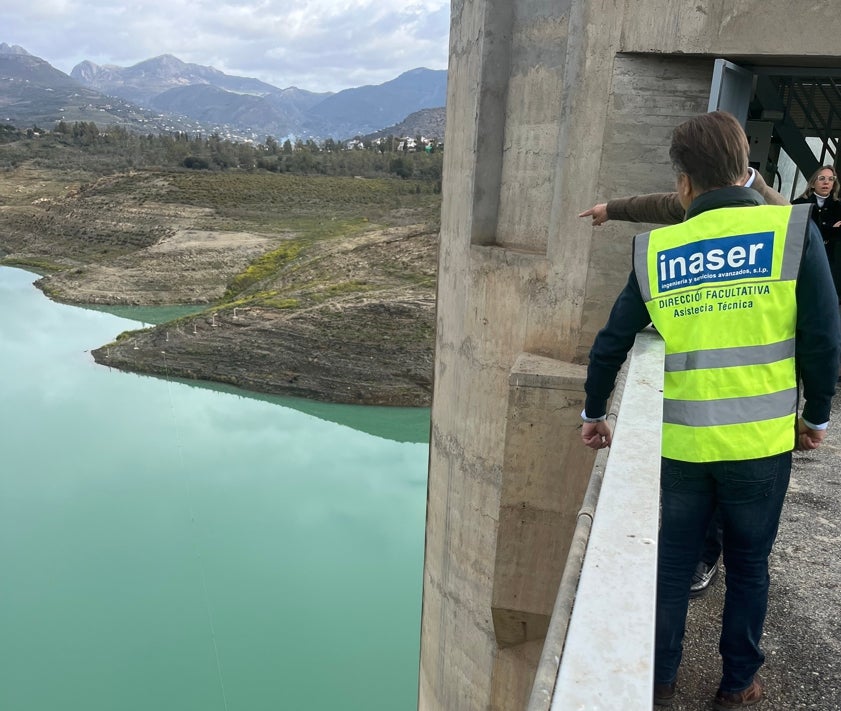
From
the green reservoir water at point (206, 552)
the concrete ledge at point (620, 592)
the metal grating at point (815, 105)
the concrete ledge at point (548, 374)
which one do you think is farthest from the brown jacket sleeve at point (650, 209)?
the green reservoir water at point (206, 552)

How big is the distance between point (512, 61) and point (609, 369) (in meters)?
2.91

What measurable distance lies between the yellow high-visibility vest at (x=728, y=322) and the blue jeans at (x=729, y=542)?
2.7 inches

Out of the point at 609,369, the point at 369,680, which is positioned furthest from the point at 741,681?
the point at 369,680

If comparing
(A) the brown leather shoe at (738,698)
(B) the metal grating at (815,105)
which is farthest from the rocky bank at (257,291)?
(A) the brown leather shoe at (738,698)

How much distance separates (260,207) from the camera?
44750 millimetres

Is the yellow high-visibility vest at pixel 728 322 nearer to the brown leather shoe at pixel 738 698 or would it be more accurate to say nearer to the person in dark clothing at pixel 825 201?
the brown leather shoe at pixel 738 698

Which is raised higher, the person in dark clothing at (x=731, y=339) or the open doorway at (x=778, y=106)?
the open doorway at (x=778, y=106)

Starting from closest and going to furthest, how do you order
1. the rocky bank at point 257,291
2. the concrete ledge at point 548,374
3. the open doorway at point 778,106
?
the open doorway at point 778,106 < the concrete ledge at point 548,374 < the rocky bank at point 257,291

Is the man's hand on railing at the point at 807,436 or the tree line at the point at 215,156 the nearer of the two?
the man's hand on railing at the point at 807,436

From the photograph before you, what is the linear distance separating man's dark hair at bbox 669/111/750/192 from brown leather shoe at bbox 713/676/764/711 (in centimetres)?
149

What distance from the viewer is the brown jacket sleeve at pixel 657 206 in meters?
2.45

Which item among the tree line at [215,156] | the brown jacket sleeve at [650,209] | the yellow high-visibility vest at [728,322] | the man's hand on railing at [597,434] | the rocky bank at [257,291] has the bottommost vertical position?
the rocky bank at [257,291]

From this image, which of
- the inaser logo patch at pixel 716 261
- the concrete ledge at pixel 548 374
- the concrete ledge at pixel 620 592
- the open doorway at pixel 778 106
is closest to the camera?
the concrete ledge at pixel 620 592

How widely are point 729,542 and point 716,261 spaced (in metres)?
0.82
